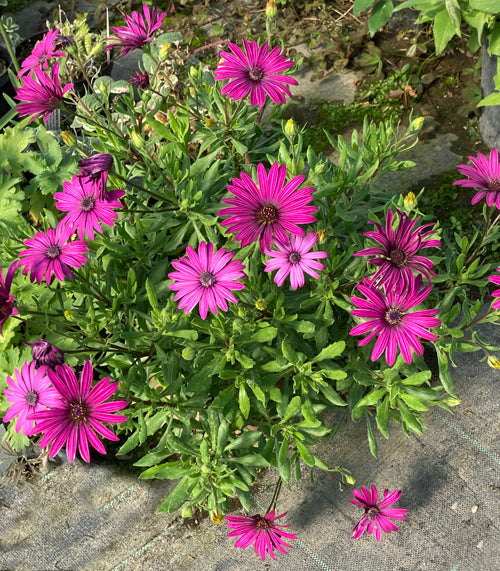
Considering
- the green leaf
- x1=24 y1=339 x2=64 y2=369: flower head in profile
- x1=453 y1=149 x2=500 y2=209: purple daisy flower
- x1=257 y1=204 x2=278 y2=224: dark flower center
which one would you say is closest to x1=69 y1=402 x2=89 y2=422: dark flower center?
x1=24 y1=339 x2=64 y2=369: flower head in profile

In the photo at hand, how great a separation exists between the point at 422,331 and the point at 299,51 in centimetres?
253

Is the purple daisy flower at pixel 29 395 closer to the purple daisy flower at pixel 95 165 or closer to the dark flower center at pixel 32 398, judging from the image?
the dark flower center at pixel 32 398

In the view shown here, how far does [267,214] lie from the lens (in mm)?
1473

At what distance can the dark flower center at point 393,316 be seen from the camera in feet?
4.70

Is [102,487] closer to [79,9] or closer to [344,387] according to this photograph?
[344,387]

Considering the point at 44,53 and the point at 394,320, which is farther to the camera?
the point at 44,53

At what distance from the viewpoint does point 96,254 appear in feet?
6.27

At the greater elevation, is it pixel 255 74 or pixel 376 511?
pixel 255 74

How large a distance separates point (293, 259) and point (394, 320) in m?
0.28

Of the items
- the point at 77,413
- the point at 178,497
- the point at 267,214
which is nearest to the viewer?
the point at 77,413

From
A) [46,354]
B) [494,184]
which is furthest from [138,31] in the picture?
[494,184]

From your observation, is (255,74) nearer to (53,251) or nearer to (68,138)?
(68,138)

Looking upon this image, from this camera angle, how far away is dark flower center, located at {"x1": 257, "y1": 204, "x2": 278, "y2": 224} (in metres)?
1.47

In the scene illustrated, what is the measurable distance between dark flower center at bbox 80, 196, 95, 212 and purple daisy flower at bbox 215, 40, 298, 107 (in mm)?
435
